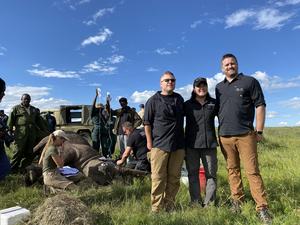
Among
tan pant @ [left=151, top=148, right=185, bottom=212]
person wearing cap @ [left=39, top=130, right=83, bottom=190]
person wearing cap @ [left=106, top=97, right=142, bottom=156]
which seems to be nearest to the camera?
tan pant @ [left=151, top=148, right=185, bottom=212]

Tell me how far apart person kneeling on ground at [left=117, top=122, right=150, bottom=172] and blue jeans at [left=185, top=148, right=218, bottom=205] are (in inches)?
76.4

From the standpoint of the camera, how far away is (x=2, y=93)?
5355 millimetres

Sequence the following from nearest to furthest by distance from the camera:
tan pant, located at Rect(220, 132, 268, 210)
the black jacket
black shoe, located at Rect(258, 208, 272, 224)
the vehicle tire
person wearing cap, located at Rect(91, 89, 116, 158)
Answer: black shoe, located at Rect(258, 208, 272, 224) < tan pant, located at Rect(220, 132, 268, 210) < the black jacket < person wearing cap, located at Rect(91, 89, 116, 158) < the vehicle tire

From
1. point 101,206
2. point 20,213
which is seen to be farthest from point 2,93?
point 101,206

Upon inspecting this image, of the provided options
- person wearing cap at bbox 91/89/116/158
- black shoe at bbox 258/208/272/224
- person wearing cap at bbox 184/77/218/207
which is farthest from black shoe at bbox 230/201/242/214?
Answer: person wearing cap at bbox 91/89/116/158

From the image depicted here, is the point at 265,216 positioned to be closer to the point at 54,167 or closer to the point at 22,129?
the point at 54,167

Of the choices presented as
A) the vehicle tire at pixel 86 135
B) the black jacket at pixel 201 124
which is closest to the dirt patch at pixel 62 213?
the black jacket at pixel 201 124

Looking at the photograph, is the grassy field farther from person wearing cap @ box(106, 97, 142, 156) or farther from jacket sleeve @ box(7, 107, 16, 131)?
person wearing cap @ box(106, 97, 142, 156)

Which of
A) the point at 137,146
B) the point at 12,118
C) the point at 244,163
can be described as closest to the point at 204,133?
the point at 244,163

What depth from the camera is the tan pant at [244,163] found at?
17.1ft

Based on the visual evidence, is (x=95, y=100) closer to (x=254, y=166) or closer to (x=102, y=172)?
(x=102, y=172)

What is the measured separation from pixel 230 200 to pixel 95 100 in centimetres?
575

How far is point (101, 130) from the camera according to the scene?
36.2ft

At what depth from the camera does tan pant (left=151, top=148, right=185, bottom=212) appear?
5.54m
